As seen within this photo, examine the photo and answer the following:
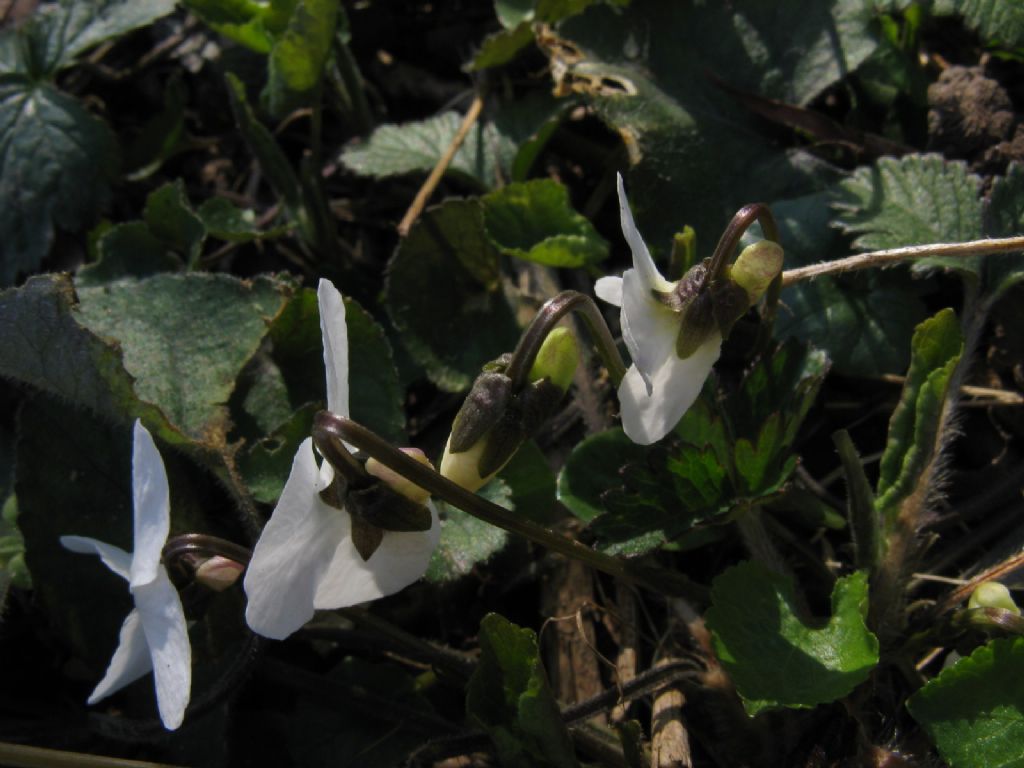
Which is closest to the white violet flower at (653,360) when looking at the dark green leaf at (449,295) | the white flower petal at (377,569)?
the white flower petal at (377,569)

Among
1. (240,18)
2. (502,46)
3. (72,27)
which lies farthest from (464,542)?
(72,27)

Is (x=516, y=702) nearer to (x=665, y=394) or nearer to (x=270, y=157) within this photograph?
(x=665, y=394)

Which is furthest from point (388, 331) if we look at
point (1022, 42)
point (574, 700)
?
point (1022, 42)

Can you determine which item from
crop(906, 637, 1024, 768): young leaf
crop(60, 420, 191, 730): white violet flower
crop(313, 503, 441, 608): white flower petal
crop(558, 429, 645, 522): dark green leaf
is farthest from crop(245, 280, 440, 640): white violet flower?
crop(906, 637, 1024, 768): young leaf

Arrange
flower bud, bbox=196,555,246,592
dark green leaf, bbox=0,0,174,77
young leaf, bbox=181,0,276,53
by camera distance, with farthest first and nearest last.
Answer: dark green leaf, bbox=0,0,174,77
young leaf, bbox=181,0,276,53
flower bud, bbox=196,555,246,592

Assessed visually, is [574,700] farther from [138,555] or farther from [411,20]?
[411,20]

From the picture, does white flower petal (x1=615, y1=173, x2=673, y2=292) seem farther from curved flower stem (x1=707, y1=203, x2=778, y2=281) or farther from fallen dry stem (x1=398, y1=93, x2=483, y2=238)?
fallen dry stem (x1=398, y1=93, x2=483, y2=238)

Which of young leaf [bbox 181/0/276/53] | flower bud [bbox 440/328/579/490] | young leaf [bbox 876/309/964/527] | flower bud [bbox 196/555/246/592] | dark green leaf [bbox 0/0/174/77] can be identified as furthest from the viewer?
dark green leaf [bbox 0/0/174/77]
